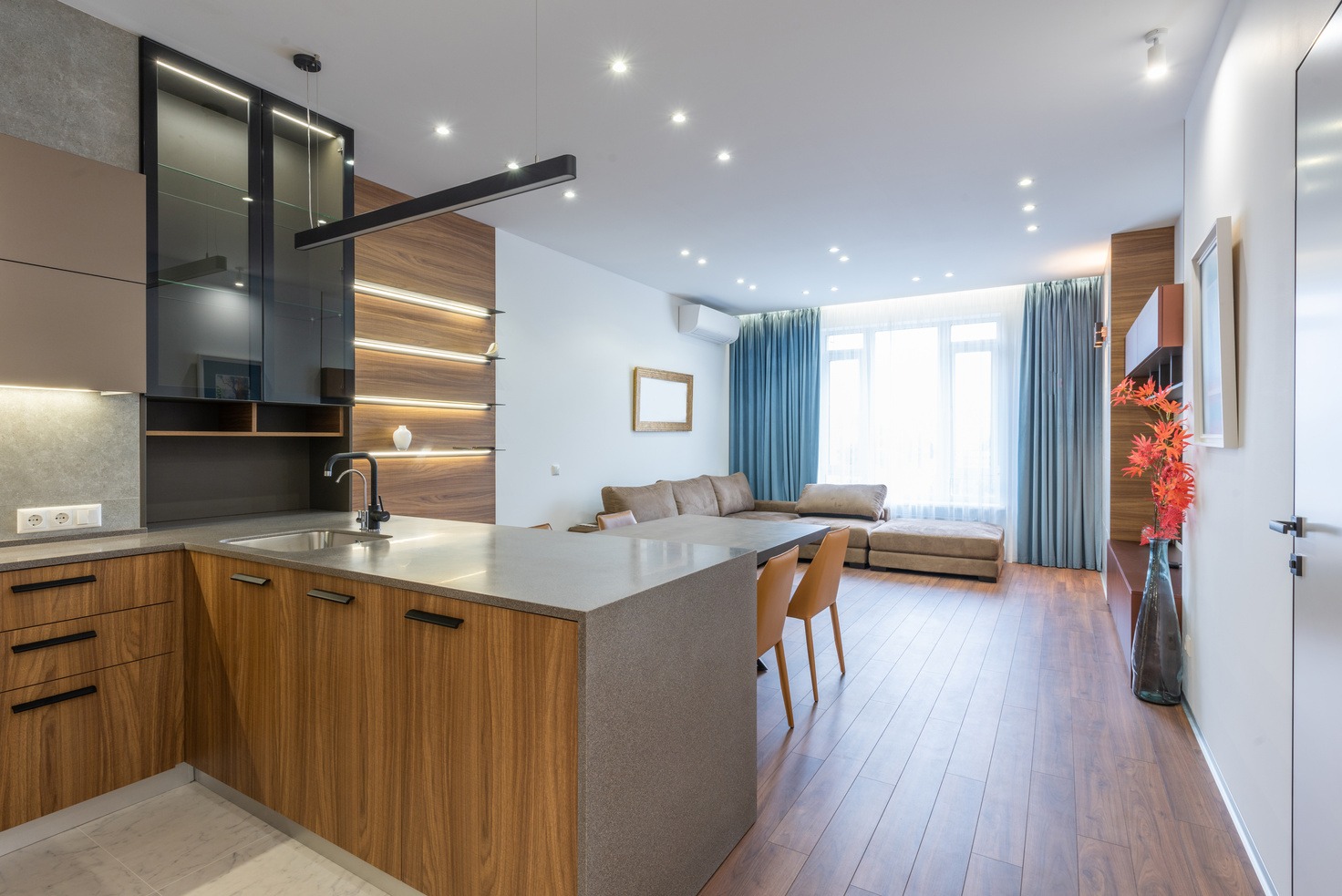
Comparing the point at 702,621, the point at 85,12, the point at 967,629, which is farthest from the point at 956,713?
the point at 85,12

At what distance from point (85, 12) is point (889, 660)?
4530 millimetres

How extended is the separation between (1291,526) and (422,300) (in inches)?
161

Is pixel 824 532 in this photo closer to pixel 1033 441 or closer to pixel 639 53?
pixel 639 53

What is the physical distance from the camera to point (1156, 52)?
96.6 inches

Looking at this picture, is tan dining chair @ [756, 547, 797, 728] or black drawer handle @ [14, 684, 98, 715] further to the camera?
tan dining chair @ [756, 547, 797, 728]

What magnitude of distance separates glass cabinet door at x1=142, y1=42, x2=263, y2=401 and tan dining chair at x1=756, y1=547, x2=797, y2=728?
2.25m

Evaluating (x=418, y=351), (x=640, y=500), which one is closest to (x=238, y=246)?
(x=418, y=351)

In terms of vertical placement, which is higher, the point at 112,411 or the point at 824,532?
the point at 112,411

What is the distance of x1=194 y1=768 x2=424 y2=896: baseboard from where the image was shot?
1.70 m

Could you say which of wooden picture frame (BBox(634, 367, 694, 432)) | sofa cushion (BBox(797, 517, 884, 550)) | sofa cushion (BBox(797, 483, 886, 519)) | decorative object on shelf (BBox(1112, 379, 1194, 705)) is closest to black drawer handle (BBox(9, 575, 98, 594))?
decorative object on shelf (BBox(1112, 379, 1194, 705))

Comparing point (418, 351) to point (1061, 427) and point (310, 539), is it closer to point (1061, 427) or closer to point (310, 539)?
point (310, 539)

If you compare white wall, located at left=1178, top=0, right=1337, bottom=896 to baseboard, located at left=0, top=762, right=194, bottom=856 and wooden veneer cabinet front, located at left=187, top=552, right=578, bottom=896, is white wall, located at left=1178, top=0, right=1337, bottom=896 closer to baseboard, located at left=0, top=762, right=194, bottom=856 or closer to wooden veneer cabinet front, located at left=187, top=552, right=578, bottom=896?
wooden veneer cabinet front, located at left=187, top=552, right=578, bottom=896

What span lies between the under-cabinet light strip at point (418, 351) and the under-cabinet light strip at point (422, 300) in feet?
0.91

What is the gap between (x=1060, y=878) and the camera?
1.79m
